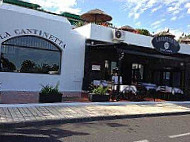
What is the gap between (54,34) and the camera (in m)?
16.1

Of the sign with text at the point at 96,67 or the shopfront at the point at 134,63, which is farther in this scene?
the sign with text at the point at 96,67

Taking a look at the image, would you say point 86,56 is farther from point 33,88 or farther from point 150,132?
point 150,132

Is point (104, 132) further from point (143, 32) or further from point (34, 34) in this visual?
point (143, 32)

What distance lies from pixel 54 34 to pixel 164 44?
691 cm

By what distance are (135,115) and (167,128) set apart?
1.94 meters

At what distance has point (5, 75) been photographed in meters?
14.4

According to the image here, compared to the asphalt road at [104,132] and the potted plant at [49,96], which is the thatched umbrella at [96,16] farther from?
the asphalt road at [104,132]

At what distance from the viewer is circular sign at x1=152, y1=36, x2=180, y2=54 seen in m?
17.3

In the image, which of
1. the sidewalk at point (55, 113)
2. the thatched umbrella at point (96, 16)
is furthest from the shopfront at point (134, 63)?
the sidewalk at point (55, 113)

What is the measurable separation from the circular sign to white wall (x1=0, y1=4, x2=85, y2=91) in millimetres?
4563

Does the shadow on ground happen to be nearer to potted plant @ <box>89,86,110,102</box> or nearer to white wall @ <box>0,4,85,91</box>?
potted plant @ <box>89,86,110,102</box>

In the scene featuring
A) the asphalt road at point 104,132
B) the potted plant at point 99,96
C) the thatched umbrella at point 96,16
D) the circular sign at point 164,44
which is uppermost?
the thatched umbrella at point 96,16

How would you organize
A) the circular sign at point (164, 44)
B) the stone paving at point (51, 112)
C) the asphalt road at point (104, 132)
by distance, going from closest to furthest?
the asphalt road at point (104, 132), the stone paving at point (51, 112), the circular sign at point (164, 44)

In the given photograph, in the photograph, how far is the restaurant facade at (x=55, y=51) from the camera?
14.6 m
